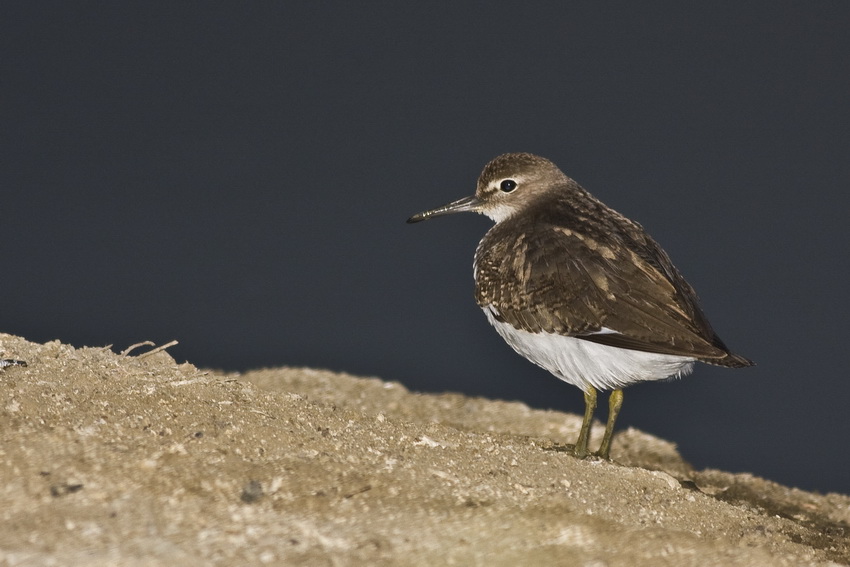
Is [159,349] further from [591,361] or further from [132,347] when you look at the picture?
[591,361]

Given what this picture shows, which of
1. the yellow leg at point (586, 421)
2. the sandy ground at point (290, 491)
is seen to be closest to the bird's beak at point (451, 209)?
the yellow leg at point (586, 421)

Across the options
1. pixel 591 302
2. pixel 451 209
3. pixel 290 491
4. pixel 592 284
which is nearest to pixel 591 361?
pixel 591 302

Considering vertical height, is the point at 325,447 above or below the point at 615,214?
below

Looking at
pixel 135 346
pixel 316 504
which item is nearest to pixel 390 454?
pixel 316 504

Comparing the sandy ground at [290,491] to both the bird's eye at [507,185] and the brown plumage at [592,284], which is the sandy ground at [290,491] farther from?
the bird's eye at [507,185]

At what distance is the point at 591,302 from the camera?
23.9ft

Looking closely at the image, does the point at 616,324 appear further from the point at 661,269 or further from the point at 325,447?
the point at 325,447

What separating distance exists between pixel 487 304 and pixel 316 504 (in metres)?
2.89

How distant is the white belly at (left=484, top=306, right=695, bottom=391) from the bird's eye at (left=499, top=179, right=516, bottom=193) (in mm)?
1586

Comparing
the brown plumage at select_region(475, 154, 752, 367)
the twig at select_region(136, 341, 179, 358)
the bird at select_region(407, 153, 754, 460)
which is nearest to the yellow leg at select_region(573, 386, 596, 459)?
the bird at select_region(407, 153, 754, 460)

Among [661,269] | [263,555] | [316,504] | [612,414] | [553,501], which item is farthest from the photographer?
[612,414]

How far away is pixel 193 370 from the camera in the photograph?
7.87 metres

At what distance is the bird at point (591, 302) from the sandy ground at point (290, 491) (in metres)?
0.77

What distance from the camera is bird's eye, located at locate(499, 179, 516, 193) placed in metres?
8.96
